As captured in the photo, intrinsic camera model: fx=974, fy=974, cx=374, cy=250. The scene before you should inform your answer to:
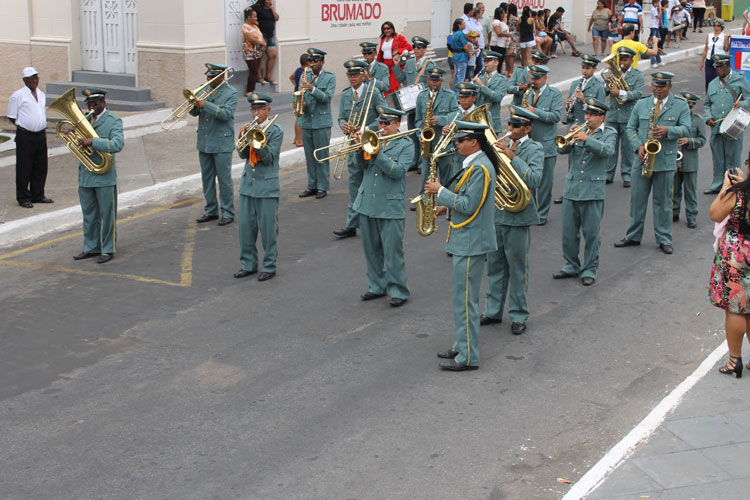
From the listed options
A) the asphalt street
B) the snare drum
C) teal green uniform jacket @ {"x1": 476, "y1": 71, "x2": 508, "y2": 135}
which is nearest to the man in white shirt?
the asphalt street

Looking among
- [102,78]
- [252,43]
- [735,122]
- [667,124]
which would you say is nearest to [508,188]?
[667,124]

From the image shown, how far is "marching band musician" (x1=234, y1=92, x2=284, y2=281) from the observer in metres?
10.6

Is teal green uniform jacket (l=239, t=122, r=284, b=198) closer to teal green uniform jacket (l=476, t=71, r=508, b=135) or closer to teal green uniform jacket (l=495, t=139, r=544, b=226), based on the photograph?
teal green uniform jacket (l=495, t=139, r=544, b=226)

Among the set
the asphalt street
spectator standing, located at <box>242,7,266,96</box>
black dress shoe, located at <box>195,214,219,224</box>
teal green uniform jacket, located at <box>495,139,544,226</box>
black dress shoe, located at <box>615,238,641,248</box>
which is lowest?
the asphalt street

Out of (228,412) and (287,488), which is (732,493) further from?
(228,412)

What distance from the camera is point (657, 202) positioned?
11.8 meters

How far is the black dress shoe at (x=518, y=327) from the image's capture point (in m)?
8.98

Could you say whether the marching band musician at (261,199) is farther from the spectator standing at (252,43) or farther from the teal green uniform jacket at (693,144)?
the spectator standing at (252,43)

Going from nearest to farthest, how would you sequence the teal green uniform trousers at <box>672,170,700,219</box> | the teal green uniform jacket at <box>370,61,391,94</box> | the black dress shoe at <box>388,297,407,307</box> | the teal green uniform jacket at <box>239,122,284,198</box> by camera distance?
the black dress shoe at <box>388,297,407,307</box>
the teal green uniform jacket at <box>239,122,284,198</box>
the teal green uniform trousers at <box>672,170,700,219</box>
the teal green uniform jacket at <box>370,61,391,94</box>

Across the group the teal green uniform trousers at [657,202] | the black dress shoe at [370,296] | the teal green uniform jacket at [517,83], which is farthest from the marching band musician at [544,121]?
the black dress shoe at [370,296]

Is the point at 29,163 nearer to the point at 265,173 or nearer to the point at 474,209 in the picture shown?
the point at 265,173

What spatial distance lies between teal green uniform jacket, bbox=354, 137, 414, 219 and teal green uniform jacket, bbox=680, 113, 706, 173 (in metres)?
4.17

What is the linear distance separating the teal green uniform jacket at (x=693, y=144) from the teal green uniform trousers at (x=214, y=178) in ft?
19.3

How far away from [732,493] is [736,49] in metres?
15.1
